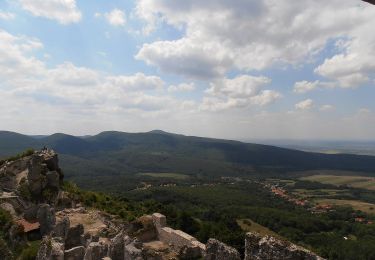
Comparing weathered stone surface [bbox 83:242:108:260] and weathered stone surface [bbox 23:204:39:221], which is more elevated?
weathered stone surface [bbox 83:242:108:260]

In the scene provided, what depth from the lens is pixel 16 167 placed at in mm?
37469

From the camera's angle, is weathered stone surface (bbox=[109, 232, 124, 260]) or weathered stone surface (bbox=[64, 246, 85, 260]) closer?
weathered stone surface (bbox=[64, 246, 85, 260])

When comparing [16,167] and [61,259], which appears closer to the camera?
[61,259]

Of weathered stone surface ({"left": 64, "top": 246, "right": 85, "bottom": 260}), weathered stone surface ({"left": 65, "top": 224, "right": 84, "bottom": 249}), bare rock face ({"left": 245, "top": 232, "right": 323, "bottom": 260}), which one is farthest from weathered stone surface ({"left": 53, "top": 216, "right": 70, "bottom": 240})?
bare rock face ({"left": 245, "top": 232, "right": 323, "bottom": 260})

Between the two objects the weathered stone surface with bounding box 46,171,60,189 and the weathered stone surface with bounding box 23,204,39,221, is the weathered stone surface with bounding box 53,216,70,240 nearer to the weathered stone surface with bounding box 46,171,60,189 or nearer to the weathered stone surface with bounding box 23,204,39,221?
the weathered stone surface with bounding box 23,204,39,221

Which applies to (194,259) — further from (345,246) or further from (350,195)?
(350,195)

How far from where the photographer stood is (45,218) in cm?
2780

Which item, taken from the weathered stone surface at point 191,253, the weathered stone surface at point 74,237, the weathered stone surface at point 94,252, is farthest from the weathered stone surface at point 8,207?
the weathered stone surface at point 94,252

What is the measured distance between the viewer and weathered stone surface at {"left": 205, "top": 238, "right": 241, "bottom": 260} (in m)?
11.9

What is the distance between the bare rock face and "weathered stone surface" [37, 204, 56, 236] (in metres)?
19.9

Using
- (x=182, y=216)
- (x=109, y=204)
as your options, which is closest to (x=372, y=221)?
(x=182, y=216)

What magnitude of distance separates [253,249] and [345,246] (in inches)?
2814

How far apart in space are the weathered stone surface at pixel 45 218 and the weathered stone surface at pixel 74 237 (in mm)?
3855

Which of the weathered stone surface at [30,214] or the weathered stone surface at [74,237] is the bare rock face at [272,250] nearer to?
the weathered stone surface at [74,237]
